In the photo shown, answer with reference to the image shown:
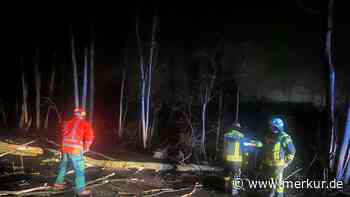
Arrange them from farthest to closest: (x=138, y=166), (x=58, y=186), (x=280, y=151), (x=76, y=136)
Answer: (x=138, y=166)
(x=58, y=186)
(x=76, y=136)
(x=280, y=151)

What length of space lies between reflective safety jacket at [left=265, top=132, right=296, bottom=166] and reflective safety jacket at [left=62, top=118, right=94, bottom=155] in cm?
439

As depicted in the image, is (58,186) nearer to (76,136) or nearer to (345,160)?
(76,136)

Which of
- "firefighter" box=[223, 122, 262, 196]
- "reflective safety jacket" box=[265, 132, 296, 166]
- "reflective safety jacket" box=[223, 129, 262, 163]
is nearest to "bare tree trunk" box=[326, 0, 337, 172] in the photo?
"firefighter" box=[223, 122, 262, 196]

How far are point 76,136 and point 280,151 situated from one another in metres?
4.93

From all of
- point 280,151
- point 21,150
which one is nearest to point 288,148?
point 280,151

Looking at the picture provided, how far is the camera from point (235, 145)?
31.4 ft

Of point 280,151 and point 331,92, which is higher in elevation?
point 331,92

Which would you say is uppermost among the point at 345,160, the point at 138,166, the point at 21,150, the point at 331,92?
the point at 331,92

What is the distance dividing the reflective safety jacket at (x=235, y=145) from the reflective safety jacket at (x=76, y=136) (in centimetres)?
349

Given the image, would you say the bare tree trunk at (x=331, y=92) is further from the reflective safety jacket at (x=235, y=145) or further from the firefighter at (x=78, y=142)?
the firefighter at (x=78, y=142)

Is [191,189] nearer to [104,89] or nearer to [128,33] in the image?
[128,33]

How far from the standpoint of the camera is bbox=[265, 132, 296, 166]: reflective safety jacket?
8531 mm

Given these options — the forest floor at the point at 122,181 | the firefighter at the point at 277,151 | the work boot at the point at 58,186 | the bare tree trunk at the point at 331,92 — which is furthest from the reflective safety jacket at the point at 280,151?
the work boot at the point at 58,186

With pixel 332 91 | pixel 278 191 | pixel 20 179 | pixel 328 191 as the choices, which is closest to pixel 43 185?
pixel 20 179
